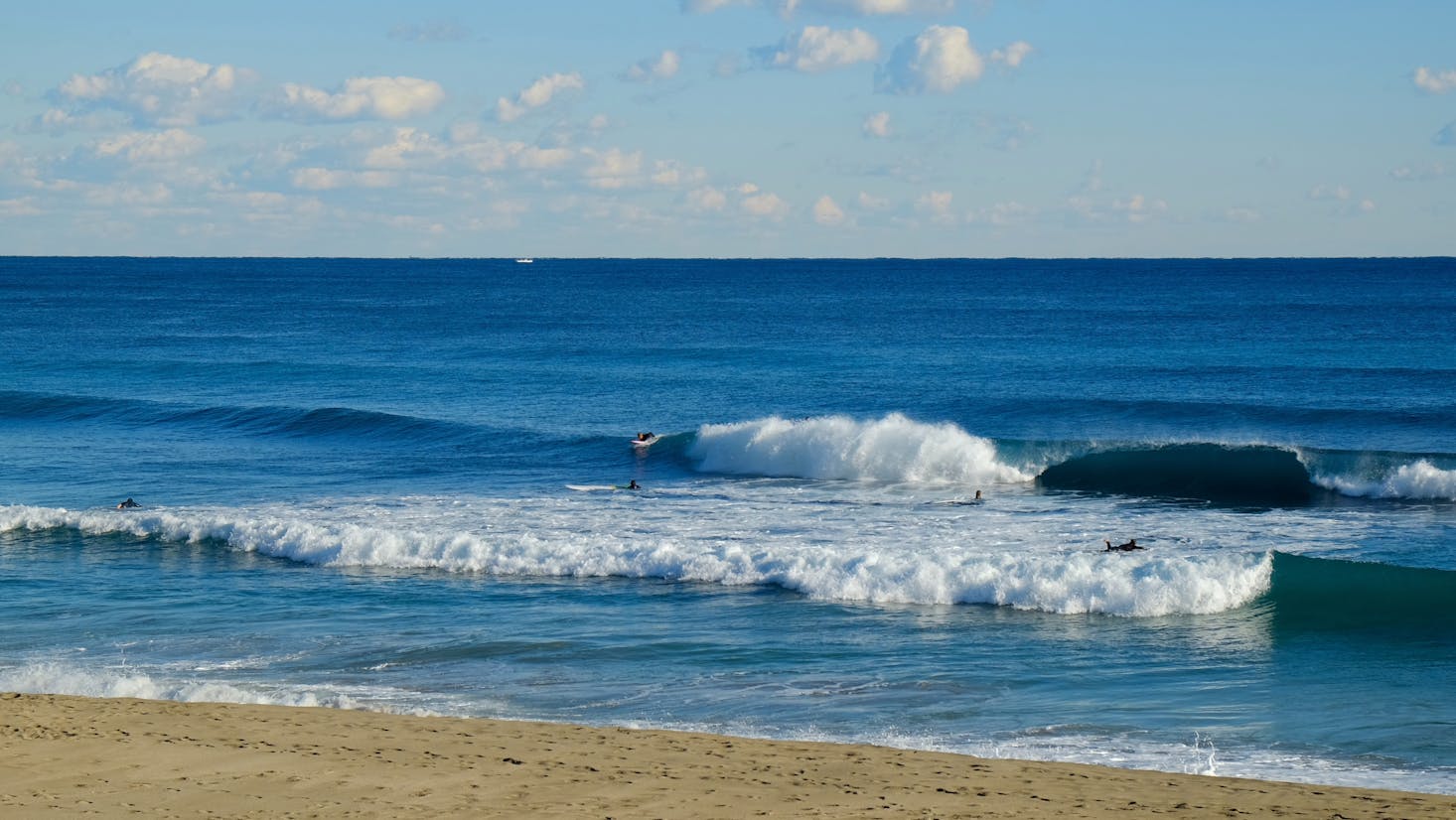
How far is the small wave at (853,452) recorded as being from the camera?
2781 cm

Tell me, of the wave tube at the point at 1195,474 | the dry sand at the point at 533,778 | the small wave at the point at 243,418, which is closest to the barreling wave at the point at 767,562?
the dry sand at the point at 533,778

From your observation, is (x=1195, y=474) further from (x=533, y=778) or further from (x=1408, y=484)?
(x=533, y=778)

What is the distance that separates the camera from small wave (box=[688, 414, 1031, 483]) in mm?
27812

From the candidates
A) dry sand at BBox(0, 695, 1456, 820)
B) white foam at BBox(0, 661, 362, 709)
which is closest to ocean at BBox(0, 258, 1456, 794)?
white foam at BBox(0, 661, 362, 709)

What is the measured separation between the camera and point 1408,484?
80.8 feet

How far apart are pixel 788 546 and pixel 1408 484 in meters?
12.2

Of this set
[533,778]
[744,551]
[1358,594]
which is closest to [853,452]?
[744,551]

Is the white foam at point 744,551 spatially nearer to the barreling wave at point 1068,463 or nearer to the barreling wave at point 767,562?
the barreling wave at point 767,562

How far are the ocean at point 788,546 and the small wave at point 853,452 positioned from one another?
0.31ft

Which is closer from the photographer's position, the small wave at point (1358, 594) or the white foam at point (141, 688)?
the white foam at point (141, 688)

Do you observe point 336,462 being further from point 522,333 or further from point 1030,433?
point 522,333

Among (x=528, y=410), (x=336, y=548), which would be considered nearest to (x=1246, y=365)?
(x=528, y=410)

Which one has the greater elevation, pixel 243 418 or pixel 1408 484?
pixel 243 418

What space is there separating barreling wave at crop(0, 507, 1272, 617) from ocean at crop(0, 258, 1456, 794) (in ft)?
0.20
